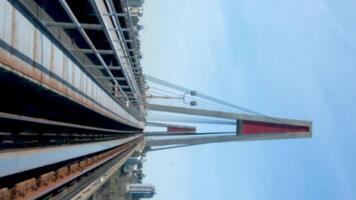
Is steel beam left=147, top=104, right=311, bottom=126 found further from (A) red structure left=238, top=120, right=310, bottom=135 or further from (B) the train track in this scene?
(B) the train track

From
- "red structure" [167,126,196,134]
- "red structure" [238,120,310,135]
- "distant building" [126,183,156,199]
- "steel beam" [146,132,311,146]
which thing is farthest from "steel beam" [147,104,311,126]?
"distant building" [126,183,156,199]

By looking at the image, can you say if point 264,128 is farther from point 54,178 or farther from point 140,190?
point 140,190

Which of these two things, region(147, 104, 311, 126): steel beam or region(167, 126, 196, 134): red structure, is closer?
region(147, 104, 311, 126): steel beam

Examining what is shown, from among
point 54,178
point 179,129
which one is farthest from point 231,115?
point 54,178

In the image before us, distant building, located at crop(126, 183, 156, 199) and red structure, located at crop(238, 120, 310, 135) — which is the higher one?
red structure, located at crop(238, 120, 310, 135)

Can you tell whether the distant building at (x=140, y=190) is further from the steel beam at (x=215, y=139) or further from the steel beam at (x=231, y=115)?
the steel beam at (x=231, y=115)

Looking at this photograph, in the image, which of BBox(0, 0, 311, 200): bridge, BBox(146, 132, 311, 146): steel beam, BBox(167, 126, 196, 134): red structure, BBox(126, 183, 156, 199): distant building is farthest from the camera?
BBox(126, 183, 156, 199): distant building

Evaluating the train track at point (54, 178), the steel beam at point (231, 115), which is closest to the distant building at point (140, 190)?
the steel beam at point (231, 115)

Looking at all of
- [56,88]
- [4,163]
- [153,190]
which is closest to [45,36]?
[56,88]
